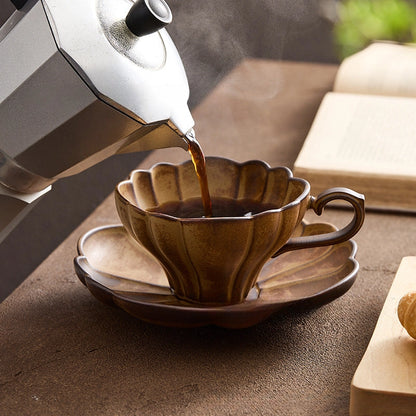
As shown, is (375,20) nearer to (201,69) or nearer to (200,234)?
(201,69)

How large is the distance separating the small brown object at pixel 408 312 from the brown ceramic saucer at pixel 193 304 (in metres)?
0.06

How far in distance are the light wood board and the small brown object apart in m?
0.01

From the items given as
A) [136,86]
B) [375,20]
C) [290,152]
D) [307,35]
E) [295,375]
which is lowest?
[307,35]

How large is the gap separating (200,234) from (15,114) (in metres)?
0.16

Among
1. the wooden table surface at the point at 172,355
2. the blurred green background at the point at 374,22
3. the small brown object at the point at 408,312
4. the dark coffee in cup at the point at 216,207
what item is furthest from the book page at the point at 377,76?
the small brown object at the point at 408,312

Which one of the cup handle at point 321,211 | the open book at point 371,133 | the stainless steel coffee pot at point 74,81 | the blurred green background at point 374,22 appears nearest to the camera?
the stainless steel coffee pot at point 74,81

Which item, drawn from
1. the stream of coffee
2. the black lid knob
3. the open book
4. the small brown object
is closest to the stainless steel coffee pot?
the black lid knob

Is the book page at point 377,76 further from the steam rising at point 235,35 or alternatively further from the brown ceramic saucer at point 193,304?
the brown ceramic saucer at point 193,304

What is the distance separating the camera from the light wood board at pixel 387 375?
49cm

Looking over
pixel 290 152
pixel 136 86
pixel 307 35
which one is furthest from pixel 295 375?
pixel 307 35

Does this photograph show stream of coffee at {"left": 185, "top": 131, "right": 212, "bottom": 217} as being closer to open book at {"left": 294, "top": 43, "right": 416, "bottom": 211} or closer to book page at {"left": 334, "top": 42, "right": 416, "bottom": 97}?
open book at {"left": 294, "top": 43, "right": 416, "bottom": 211}

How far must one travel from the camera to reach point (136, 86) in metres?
0.50

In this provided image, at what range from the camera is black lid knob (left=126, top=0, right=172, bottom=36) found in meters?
0.48

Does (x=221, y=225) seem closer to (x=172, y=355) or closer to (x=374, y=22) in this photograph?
(x=172, y=355)
